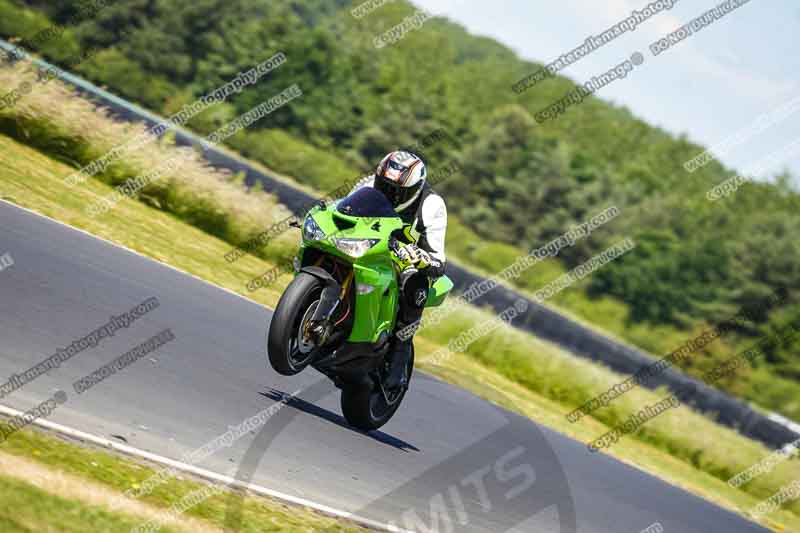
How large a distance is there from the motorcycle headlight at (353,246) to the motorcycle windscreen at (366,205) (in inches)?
10.7

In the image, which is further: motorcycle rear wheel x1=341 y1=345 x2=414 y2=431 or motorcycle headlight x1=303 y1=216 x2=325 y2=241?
motorcycle rear wheel x1=341 y1=345 x2=414 y2=431

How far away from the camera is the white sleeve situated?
854cm

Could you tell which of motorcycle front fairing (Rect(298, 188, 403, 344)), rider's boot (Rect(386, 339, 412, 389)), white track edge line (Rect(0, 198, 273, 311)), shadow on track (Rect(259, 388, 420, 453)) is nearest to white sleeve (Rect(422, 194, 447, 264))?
motorcycle front fairing (Rect(298, 188, 403, 344))

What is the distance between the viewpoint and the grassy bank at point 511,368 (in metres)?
14.9

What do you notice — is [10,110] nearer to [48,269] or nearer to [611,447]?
[48,269]

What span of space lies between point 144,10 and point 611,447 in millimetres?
46604

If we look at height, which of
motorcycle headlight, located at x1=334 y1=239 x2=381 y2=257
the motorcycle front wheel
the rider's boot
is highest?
motorcycle headlight, located at x1=334 y1=239 x2=381 y2=257

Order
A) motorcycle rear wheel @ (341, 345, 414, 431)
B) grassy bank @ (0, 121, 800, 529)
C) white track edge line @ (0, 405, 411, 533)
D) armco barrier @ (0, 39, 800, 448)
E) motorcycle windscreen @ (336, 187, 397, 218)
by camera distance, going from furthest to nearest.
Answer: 1. armco barrier @ (0, 39, 800, 448)
2. grassy bank @ (0, 121, 800, 529)
3. motorcycle rear wheel @ (341, 345, 414, 431)
4. motorcycle windscreen @ (336, 187, 397, 218)
5. white track edge line @ (0, 405, 411, 533)

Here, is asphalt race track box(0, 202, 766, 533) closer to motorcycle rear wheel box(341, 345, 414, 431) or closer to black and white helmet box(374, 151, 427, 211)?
motorcycle rear wheel box(341, 345, 414, 431)

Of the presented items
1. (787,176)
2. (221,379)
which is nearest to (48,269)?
(221,379)

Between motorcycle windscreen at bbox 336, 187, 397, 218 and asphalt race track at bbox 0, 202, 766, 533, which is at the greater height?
motorcycle windscreen at bbox 336, 187, 397, 218

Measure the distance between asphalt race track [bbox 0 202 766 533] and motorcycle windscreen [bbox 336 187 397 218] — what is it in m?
1.60

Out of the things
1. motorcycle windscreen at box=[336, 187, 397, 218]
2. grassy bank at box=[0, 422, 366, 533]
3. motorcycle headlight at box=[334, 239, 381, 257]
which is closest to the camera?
grassy bank at box=[0, 422, 366, 533]

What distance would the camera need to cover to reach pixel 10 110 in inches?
700
